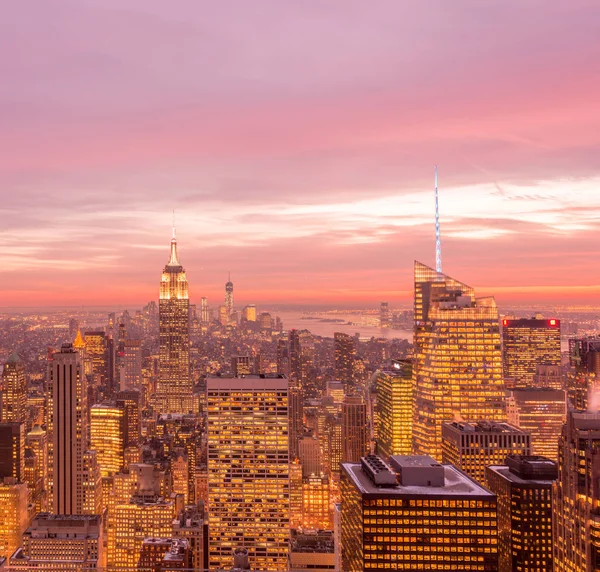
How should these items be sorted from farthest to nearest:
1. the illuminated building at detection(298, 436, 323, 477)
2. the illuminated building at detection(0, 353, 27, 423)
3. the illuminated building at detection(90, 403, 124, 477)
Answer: the illuminated building at detection(0, 353, 27, 423) → the illuminated building at detection(90, 403, 124, 477) → the illuminated building at detection(298, 436, 323, 477)

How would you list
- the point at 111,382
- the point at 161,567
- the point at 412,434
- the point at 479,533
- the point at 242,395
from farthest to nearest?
the point at 111,382, the point at 412,434, the point at 242,395, the point at 161,567, the point at 479,533

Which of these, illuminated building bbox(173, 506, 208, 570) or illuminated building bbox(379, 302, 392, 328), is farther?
illuminated building bbox(379, 302, 392, 328)

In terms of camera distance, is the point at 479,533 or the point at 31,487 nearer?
the point at 479,533

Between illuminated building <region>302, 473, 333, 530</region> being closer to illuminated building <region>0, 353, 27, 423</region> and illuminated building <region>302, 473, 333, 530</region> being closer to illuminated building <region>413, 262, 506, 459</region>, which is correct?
illuminated building <region>413, 262, 506, 459</region>

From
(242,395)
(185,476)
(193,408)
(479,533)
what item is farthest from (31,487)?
(479,533)

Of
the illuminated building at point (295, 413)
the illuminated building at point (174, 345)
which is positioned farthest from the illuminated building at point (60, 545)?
the illuminated building at point (174, 345)

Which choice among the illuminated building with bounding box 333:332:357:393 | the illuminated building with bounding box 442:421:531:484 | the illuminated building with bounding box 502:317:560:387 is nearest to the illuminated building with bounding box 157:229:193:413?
the illuminated building with bounding box 333:332:357:393

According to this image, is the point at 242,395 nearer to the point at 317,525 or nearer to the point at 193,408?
the point at 317,525
